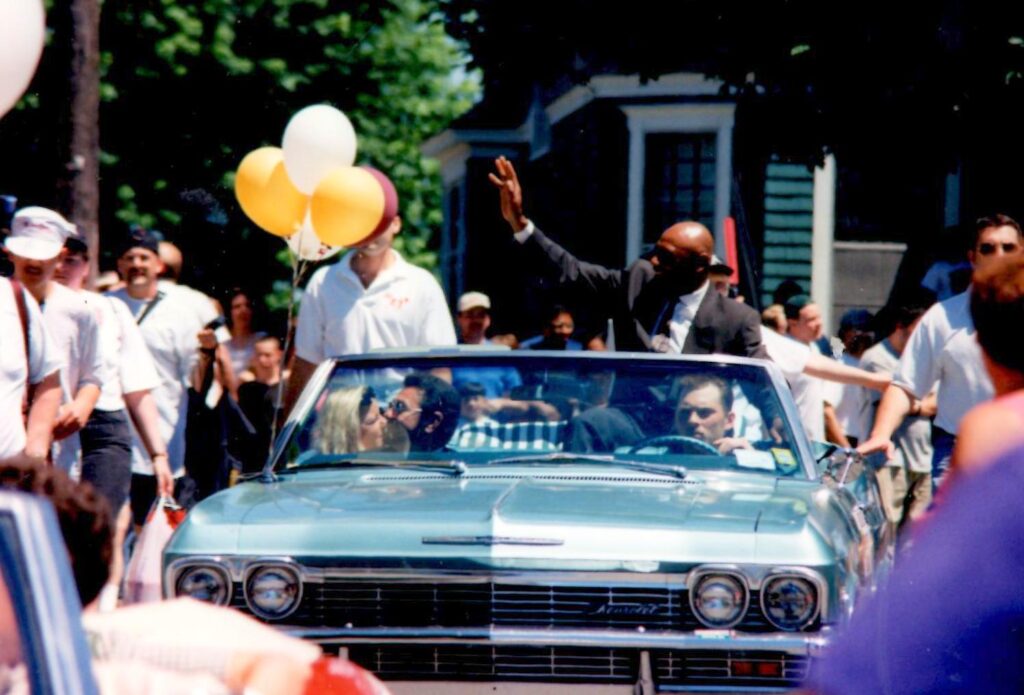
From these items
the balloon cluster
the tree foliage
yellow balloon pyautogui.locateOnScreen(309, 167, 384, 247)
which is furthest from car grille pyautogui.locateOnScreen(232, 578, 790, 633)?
the tree foliage

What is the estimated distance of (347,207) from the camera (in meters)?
10.5

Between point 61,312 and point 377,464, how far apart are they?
1749mm

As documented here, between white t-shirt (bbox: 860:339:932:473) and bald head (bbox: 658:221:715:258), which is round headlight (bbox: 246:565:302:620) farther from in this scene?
white t-shirt (bbox: 860:339:932:473)

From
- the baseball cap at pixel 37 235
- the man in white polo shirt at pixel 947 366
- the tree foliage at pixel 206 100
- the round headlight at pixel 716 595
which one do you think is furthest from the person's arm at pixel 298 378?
the tree foliage at pixel 206 100

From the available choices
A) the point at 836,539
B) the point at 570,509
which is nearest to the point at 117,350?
the point at 570,509

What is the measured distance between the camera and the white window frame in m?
21.3

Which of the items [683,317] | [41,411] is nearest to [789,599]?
[683,317]

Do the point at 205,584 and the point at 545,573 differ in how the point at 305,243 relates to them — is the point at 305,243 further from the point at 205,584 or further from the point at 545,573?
the point at 545,573

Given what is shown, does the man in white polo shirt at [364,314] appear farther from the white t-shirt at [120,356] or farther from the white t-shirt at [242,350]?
the white t-shirt at [242,350]

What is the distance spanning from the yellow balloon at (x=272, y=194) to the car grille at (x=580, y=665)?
6.03 meters

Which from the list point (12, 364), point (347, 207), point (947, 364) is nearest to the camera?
point (12, 364)

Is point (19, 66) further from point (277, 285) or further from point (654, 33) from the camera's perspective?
point (277, 285)

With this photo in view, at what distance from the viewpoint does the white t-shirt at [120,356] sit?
26.9 feet

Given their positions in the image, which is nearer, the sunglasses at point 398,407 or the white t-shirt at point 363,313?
the sunglasses at point 398,407
